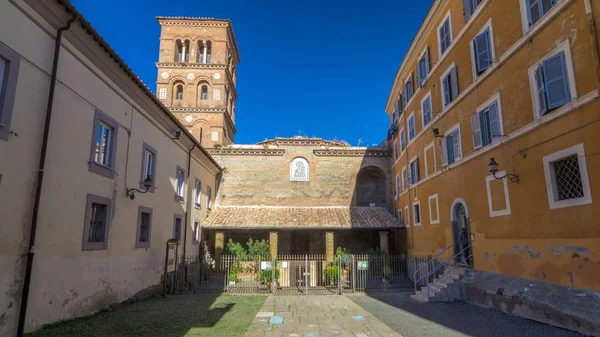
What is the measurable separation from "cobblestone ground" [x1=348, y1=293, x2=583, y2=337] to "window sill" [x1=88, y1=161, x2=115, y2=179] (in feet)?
29.2

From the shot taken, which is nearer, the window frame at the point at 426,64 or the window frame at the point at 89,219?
the window frame at the point at 89,219

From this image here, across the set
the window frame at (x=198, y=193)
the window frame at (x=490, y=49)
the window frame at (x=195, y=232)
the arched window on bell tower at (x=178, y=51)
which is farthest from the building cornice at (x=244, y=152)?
the window frame at (x=490, y=49)

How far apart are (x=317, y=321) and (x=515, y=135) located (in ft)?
24.7

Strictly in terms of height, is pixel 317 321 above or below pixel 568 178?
below

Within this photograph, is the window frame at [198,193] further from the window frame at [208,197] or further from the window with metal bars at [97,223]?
the window with metal bars at [97,223]

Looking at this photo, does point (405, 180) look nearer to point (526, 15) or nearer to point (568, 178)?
point (526, 15)

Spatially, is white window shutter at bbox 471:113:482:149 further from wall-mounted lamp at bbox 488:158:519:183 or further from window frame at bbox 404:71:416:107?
window frame at bbox 404:71:416:107

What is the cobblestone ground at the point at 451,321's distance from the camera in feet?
26.3

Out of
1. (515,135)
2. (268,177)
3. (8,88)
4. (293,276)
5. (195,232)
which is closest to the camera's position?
(8,88)

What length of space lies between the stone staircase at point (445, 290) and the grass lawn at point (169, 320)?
230 inches

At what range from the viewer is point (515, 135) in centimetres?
1000

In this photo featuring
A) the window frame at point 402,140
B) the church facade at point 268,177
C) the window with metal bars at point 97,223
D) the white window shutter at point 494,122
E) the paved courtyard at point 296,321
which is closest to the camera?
the paved courtyard at point 296,321

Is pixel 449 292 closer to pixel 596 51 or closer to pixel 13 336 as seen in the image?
pixel 596 51

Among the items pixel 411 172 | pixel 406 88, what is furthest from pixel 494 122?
pixel 406 88
